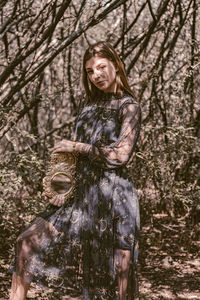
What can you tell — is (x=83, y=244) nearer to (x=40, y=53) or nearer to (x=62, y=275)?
(x=62, y=275)

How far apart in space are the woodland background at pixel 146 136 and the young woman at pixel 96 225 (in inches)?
48.3

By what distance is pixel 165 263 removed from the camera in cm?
487

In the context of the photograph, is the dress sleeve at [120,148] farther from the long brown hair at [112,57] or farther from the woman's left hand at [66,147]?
Answer: the long brown hair at [112,57]

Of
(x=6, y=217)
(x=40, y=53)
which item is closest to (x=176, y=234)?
(x=6, y=217)

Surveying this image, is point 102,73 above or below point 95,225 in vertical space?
above

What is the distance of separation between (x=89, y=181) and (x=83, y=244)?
14.7 inches

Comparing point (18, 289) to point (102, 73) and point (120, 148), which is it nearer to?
point (120, 148)

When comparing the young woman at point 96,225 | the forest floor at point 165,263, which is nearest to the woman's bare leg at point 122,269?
the young woman at point 96,225

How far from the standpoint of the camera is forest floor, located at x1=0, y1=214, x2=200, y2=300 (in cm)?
403

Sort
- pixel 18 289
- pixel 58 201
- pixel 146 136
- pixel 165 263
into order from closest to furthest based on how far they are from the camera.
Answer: pixel 18 289 < pixel 58 201 < pixel 165 263 < pixel 146 136

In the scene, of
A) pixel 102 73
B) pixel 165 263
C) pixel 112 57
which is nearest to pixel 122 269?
pixel 102 73

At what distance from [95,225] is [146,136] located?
2859 mm

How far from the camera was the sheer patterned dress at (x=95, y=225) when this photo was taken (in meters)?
2.49

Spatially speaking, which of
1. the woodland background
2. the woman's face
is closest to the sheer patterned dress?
the woman's face
